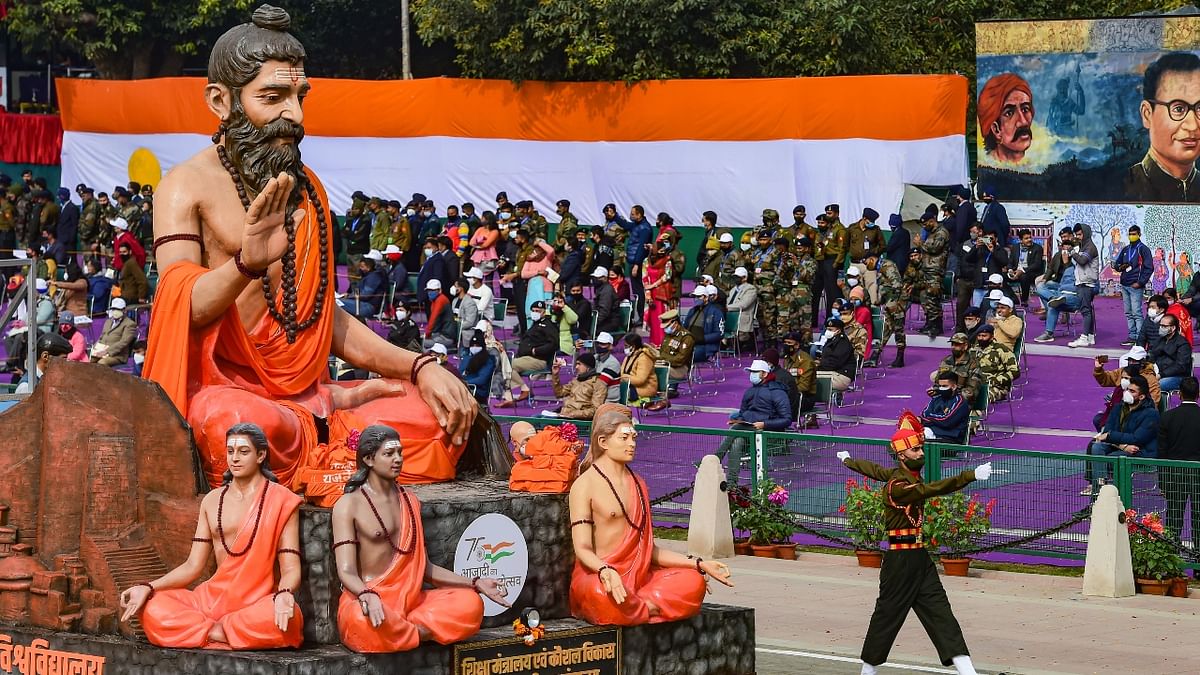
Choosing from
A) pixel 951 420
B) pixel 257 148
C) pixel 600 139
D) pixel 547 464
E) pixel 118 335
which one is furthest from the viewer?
pixel 600 139

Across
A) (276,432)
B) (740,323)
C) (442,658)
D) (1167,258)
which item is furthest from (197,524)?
(1167,258)

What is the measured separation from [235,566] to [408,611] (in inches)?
35.7

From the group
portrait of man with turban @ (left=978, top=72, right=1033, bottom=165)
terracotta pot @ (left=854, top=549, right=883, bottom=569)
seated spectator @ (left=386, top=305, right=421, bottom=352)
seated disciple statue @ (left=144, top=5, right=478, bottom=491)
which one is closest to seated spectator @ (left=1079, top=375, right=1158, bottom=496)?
terracotta pot @ (left=854, top=549, right=883, bottom=569)

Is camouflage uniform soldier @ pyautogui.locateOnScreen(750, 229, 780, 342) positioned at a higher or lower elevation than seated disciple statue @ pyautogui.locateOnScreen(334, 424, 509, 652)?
higher

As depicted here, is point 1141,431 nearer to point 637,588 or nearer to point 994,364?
point 994,364

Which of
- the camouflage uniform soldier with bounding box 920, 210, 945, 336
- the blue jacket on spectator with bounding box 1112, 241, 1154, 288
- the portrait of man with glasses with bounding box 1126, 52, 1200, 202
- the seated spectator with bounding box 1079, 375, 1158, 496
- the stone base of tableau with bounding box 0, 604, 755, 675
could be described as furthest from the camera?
the portrait of man with glasses with bounding box 1126, 52, 1200, 202

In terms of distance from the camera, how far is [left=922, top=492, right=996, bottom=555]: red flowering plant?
1802 centimetres

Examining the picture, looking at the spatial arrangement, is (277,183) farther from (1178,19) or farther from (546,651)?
(1178,19)

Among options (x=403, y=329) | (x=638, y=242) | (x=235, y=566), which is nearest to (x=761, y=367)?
(x=403, y=329)

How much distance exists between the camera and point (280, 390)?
11492 millimetres

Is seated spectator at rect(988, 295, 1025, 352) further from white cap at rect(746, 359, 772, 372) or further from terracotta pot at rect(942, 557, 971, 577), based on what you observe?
terracotta pot at rect(942, 557, 971, 577)

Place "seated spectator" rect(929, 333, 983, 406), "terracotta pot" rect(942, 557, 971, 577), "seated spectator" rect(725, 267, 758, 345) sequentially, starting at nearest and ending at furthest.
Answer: "terracotta pot" rect(942, 557, 971, 577) → "seated spectator" rect(929, 333, 983, 406) → "seated spectator" rect(725, 267, 758, 345)

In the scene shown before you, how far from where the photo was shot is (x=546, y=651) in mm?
10938

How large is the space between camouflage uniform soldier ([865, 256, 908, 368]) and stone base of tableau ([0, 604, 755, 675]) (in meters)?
15.5
